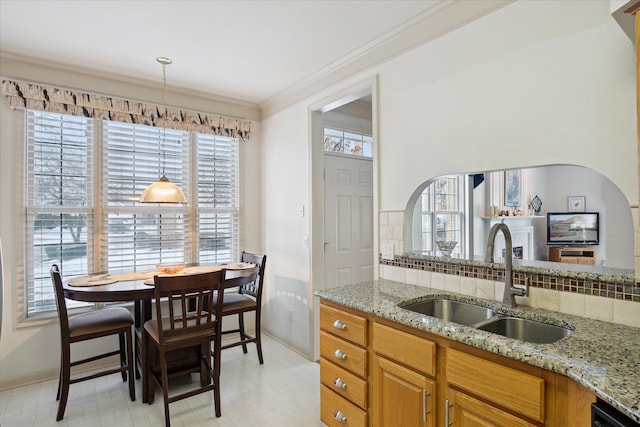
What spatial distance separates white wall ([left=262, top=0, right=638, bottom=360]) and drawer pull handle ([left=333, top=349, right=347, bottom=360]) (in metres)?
1.02

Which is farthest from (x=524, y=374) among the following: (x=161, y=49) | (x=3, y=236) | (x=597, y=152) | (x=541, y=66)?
(x=3, y=236)

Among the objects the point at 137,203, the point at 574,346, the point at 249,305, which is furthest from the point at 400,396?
the point at 137,203

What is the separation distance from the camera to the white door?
A: 11.7ft

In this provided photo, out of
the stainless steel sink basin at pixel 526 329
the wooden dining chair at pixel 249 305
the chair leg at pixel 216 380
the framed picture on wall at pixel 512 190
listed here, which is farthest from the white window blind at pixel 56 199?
the framed picture on wall at pixel 512 190

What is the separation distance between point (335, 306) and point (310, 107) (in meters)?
1.97

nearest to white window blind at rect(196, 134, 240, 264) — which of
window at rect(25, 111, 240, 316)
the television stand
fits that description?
window at rect(25, 111, 240, 316)

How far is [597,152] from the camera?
4.92 ft

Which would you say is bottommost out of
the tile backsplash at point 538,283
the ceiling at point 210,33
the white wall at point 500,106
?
the tile backsplash at point 538,283

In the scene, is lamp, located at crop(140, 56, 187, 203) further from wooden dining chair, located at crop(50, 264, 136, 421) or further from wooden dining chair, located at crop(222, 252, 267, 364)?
wooden dining chair, located at crop(222, 252, 267, 364)

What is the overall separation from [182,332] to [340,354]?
3.66ft

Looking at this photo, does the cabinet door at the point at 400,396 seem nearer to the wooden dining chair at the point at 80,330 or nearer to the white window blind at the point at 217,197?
the wooden dining chair at the point at 80,330

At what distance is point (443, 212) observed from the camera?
3.74 meters

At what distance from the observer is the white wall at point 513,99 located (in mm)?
1465

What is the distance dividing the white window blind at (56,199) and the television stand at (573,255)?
194 inches
